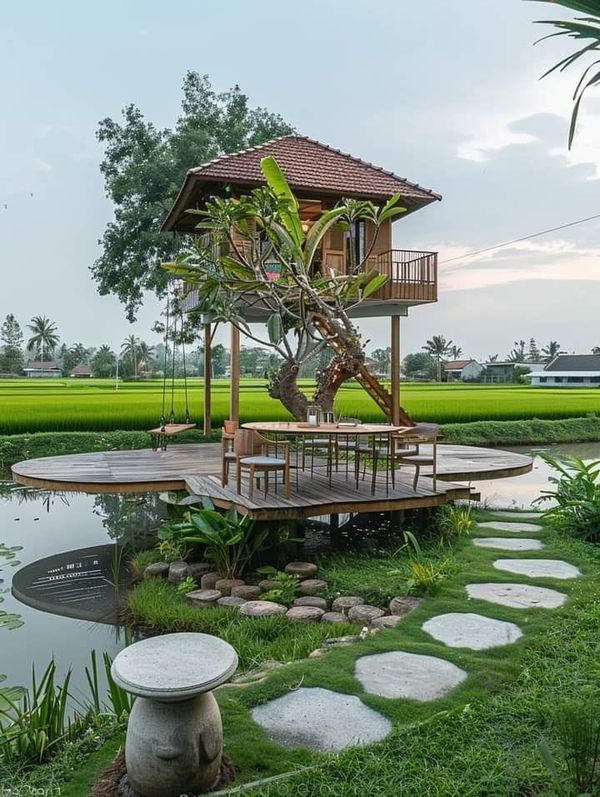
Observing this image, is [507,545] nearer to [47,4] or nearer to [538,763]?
[538,763]

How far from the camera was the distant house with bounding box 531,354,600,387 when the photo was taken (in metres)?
58.0

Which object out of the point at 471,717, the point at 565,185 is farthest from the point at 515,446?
the point at 471,717

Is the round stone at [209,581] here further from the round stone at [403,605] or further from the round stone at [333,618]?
the round stone at [403,605]

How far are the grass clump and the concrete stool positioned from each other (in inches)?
66.2

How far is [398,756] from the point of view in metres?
2.62

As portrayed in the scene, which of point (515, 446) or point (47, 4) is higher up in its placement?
point (47, 4)

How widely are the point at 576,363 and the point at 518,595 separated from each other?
2390 inches

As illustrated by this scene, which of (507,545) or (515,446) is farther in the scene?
(515,446)

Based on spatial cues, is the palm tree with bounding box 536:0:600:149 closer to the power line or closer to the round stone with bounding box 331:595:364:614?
the round stone with bounding box 331:595:364:614

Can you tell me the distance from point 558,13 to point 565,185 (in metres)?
15.3

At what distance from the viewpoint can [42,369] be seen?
7100cm

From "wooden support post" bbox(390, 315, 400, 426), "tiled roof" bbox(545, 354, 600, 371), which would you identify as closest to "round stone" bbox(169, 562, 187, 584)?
"wooden support post" bbox(390, 315, 400, 426)

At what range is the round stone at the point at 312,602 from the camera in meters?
5.14

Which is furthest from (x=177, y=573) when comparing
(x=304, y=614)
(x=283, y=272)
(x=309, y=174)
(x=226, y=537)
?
(x=309, y=174)
